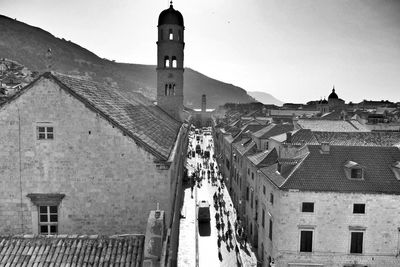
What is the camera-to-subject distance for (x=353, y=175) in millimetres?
26531

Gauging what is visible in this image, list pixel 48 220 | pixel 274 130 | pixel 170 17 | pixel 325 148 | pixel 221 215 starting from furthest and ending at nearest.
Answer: pixel 170 17 < pixel 274 130 < pixel 221 215 < pixel 325 148 < pixel 48 220

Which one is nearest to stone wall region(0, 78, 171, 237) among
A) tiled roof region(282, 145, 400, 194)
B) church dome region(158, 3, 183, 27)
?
tiled roof region(282, 145, 400, 194)

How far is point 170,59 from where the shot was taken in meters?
45.0

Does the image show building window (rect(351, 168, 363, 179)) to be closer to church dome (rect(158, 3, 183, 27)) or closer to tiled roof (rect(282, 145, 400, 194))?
tiled roof (rect(282, 145, 400, 194))

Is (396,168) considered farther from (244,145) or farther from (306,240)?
(244,145)

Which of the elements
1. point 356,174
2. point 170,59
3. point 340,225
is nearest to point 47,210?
point 340,225

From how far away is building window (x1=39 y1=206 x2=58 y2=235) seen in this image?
612 inches

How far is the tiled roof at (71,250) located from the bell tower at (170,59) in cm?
3397

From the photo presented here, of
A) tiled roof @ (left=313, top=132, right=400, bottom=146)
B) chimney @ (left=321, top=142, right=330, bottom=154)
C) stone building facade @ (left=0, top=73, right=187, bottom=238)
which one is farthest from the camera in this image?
tiled roof @ (left=313, top=132, right=400, bottom=146)

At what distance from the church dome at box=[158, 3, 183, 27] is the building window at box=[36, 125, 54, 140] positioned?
32133 mm

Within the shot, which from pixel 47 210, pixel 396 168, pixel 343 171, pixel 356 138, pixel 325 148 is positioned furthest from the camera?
pixel 356 138

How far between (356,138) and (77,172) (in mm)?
33347

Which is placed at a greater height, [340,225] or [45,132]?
[45,132]

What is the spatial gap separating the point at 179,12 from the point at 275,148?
72.4 ft
